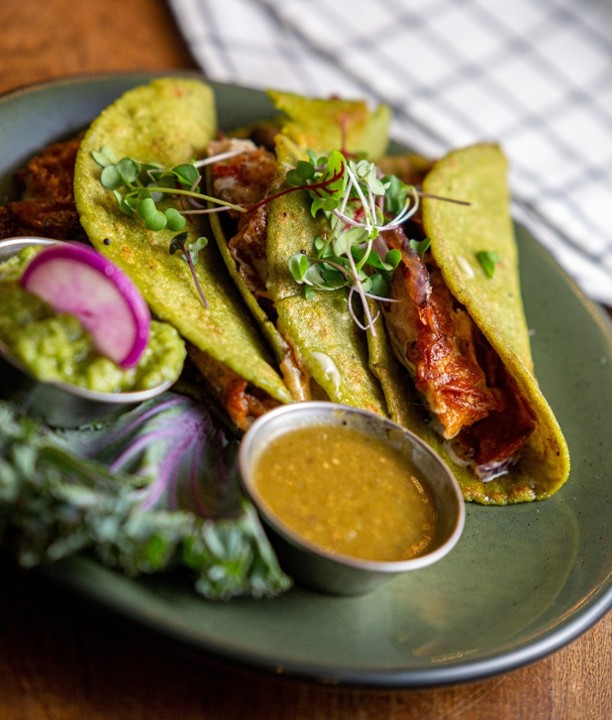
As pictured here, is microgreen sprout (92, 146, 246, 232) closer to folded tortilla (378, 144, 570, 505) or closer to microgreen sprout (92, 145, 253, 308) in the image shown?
microgreen sprout (92, 145, 253, 308)

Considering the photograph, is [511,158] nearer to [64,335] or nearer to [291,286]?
[291,286]

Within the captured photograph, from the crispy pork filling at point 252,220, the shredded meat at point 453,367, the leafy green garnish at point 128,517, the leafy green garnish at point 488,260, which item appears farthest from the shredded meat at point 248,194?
the leafy green garnish at point 488,260

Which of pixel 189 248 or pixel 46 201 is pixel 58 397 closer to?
pixel 189 248

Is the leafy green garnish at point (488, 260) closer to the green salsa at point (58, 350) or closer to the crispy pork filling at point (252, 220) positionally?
the crispy pork filling at point (252, 220)

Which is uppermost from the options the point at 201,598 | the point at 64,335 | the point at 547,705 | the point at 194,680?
the point at 64,335

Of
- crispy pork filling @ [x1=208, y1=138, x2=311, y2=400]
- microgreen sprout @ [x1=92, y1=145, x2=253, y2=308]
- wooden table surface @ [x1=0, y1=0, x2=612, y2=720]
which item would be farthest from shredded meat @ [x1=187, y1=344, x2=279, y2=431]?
wooden table surface @ [x1=0, y1=0, x2=612, y2=720]

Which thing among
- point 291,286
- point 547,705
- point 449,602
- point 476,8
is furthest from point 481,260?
point 476,8
